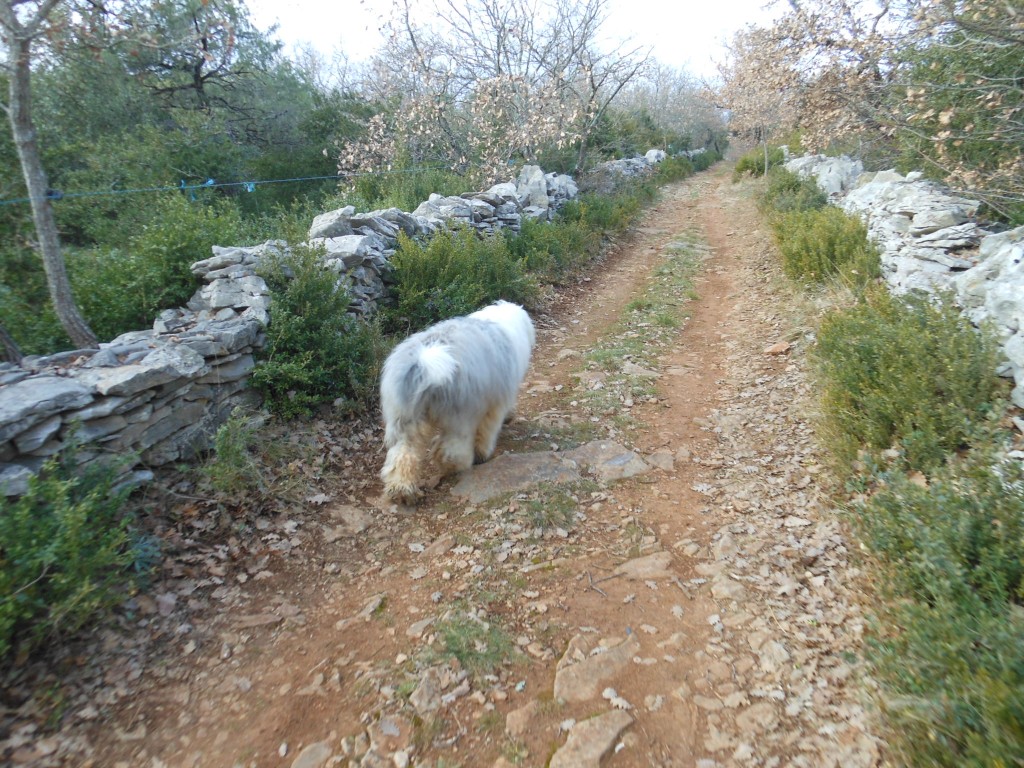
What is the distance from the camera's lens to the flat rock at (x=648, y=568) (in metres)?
3.90

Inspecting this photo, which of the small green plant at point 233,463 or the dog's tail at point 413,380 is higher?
the dog's tail at point 413,380

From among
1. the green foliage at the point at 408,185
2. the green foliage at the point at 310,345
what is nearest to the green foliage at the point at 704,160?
the green foliage at the point at 408,185

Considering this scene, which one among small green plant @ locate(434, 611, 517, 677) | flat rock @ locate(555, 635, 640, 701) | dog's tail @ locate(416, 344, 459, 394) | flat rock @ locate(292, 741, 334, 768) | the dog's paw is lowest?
flat rock @ locate(555, 635, 640, 701)

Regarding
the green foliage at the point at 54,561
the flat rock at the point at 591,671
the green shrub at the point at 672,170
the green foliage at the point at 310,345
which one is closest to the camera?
the green foliage at the point at 54,561

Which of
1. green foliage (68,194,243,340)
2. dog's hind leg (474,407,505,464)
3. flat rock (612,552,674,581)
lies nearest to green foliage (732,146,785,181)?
dog's hind leg (474,407,505,464)

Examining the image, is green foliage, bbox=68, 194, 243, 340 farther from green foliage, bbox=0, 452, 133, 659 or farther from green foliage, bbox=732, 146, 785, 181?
green foliage, bbox=732, 146, 785, 181

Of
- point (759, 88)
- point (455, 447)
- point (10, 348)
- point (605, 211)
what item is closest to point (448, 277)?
point (455, 447)

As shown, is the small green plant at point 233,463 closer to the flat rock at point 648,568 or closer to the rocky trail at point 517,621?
the rocky trail at point 517,621

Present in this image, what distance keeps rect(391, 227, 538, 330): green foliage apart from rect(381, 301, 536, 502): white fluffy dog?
2.27 m

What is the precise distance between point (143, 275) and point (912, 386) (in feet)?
22.1

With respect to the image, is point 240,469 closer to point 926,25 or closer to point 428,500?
point 428,500

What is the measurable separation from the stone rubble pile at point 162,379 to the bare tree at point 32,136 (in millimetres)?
455

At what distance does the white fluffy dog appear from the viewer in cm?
433

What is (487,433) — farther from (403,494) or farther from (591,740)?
(591,740)
